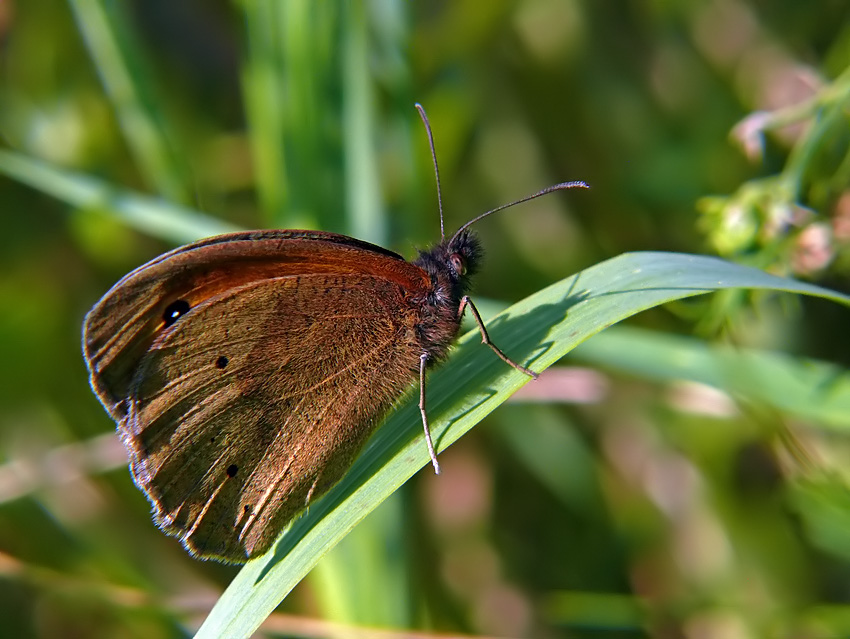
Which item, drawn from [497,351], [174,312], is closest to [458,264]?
[497,351]

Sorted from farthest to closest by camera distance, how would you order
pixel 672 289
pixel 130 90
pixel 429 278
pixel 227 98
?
pixel 227 98 < pixel 130 90 < pixel 429 278 < pixel 672 289

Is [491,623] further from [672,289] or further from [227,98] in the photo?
[227,98]

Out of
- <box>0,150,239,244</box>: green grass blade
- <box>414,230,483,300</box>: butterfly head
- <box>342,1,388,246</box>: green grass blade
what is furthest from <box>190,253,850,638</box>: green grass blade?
<box>0,150,239,244</box>: green grass blade

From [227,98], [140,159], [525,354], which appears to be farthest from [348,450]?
[227,98]

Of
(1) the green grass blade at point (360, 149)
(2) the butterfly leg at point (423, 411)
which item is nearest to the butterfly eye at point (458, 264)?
(2) the butterfly leg at point (423, 411)

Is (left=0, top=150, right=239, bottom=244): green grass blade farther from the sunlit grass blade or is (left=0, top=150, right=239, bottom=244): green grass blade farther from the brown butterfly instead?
the brown butterfly

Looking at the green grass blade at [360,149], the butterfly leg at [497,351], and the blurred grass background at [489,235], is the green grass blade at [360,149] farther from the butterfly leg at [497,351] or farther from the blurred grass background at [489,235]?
the butterfly leg at [497,351]
